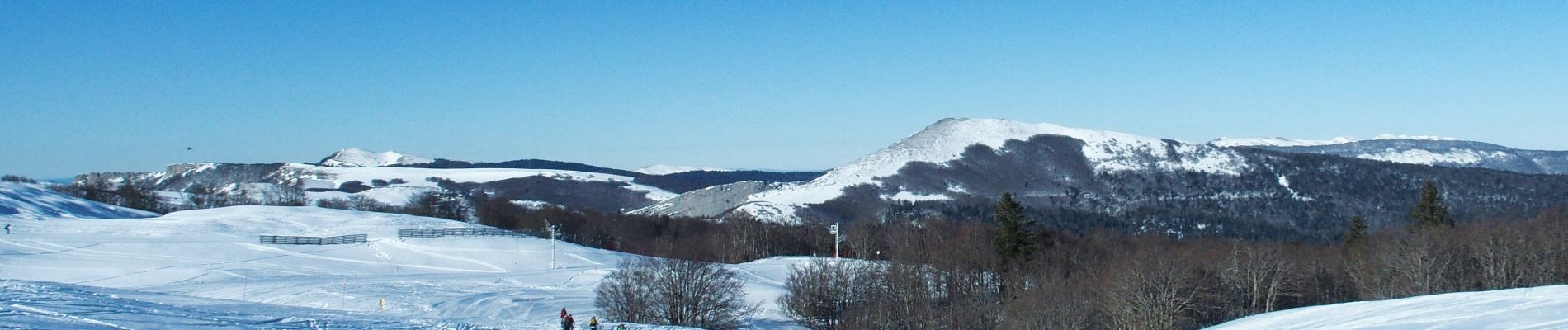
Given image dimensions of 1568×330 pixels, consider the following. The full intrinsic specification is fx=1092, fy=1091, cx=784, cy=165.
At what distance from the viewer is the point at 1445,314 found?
24.2 metres

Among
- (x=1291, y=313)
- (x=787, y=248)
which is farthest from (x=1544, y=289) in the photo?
(x=787, y=248)

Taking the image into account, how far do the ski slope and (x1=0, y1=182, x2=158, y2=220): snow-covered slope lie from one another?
13.7 metres

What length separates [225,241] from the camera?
78938 mm

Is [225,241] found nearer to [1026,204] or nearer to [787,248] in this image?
[787,248]

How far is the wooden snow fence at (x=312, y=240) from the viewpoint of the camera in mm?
81750

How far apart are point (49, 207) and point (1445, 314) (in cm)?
12129

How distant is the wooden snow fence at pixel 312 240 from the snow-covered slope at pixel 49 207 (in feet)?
95.0

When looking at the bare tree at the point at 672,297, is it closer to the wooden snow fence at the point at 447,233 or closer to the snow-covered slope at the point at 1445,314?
the snow-covered slope at the point at 1445,314

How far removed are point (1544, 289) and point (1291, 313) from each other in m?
6.08

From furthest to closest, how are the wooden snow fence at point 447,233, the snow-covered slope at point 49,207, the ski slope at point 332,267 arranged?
1. the snow-covered slope at point 49,207
2. the wooden snow fence at point 447,233
3. the ski slope at point 332,267

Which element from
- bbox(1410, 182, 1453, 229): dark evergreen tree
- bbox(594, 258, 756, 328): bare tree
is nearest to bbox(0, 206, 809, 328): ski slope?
bbox(594, 258, 756, 328): bare tree

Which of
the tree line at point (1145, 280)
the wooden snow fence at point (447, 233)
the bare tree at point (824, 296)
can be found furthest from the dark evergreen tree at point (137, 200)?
the tree line at point (1145, 280)

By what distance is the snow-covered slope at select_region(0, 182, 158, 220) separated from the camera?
331 feet

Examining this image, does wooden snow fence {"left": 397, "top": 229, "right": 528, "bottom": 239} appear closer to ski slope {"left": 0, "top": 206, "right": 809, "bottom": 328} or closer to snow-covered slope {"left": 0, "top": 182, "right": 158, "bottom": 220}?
ski slope {"left": 0, "top": 206, "right": 809, "bottom": 328}
